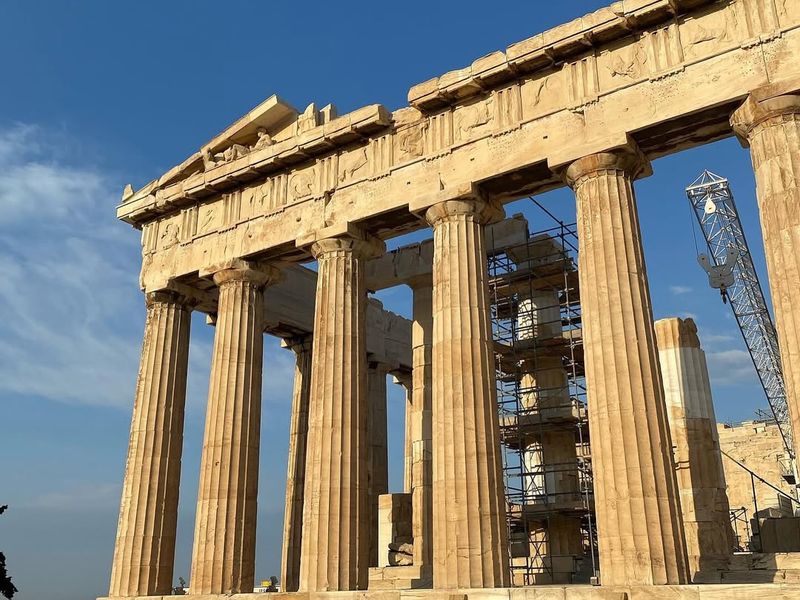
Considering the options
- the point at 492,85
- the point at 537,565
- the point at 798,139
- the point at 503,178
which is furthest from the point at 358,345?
the point at 798,139

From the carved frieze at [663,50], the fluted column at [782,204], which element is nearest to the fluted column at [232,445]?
the carved frieze at [663,50]

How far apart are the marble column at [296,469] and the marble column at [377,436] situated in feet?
8.47

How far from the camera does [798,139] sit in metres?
16.3

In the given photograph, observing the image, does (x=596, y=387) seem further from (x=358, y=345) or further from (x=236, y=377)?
(x=236, y=377)

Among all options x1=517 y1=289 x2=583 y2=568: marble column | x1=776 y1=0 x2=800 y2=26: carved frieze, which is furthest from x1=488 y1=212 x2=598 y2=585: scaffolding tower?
x1=776 y1=0 x2=800 y2=26: carved frieze

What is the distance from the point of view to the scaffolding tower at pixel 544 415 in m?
24.5

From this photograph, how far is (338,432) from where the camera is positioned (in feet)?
68.3

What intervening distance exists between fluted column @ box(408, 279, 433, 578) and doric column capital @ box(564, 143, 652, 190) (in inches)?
369

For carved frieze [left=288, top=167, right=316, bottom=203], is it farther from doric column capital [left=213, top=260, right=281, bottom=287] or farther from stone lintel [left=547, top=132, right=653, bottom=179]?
stone lintel [left=547, top=132, right=653, bottom=179]

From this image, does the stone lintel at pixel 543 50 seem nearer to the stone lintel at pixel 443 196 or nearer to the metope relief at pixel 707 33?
the metope relief at pixel 707 33

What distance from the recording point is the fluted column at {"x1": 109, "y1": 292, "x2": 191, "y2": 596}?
23.7 meters

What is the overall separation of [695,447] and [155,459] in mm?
15983

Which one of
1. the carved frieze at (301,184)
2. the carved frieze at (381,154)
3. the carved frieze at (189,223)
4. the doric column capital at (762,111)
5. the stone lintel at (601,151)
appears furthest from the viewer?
the carved frieze at (189,223)

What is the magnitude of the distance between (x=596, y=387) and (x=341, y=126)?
1067 centimetres
